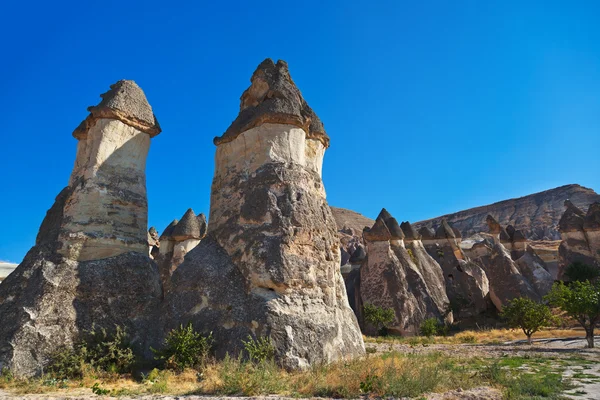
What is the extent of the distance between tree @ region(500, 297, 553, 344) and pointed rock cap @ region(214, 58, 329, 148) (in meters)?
9.98

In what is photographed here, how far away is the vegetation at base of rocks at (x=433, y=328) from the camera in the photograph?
1822cm

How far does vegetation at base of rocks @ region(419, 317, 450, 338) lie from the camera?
59.8 ft

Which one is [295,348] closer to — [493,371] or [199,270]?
[199,270]

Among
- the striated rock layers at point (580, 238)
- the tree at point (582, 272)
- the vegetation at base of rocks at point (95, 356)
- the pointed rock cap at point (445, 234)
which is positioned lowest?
the vegetation at base of rocks at point (95, 356)

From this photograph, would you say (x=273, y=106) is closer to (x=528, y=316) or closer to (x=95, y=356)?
(x=95, y=356)

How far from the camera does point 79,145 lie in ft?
34.1

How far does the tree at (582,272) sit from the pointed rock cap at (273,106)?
17235 millimetres

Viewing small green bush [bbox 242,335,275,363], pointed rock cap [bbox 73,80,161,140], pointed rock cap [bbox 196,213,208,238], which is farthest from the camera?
pointed rock cap [bbox 196,213,208,238]

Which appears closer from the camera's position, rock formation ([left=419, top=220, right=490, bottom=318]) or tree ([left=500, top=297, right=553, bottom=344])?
tree ([left=500, top=297, right=553, bottom=344])

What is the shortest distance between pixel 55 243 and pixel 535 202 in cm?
8873

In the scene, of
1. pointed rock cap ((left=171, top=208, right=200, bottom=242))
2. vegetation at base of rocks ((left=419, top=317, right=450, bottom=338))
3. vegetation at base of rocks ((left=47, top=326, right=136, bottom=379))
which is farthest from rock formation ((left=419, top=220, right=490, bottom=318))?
vegetation at base of rocks ((left=47, top=326, right=136, bottom=379))

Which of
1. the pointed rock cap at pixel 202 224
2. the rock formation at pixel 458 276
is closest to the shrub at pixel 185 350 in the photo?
the pointed rock cap at pixel 202 224

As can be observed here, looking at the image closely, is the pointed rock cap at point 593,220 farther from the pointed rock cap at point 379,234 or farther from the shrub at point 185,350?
the shrub at point 185,350

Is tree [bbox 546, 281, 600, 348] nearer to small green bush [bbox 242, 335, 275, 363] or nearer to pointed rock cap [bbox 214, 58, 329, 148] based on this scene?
pointed rock cap [bbox 214, 58, 329, 148]
